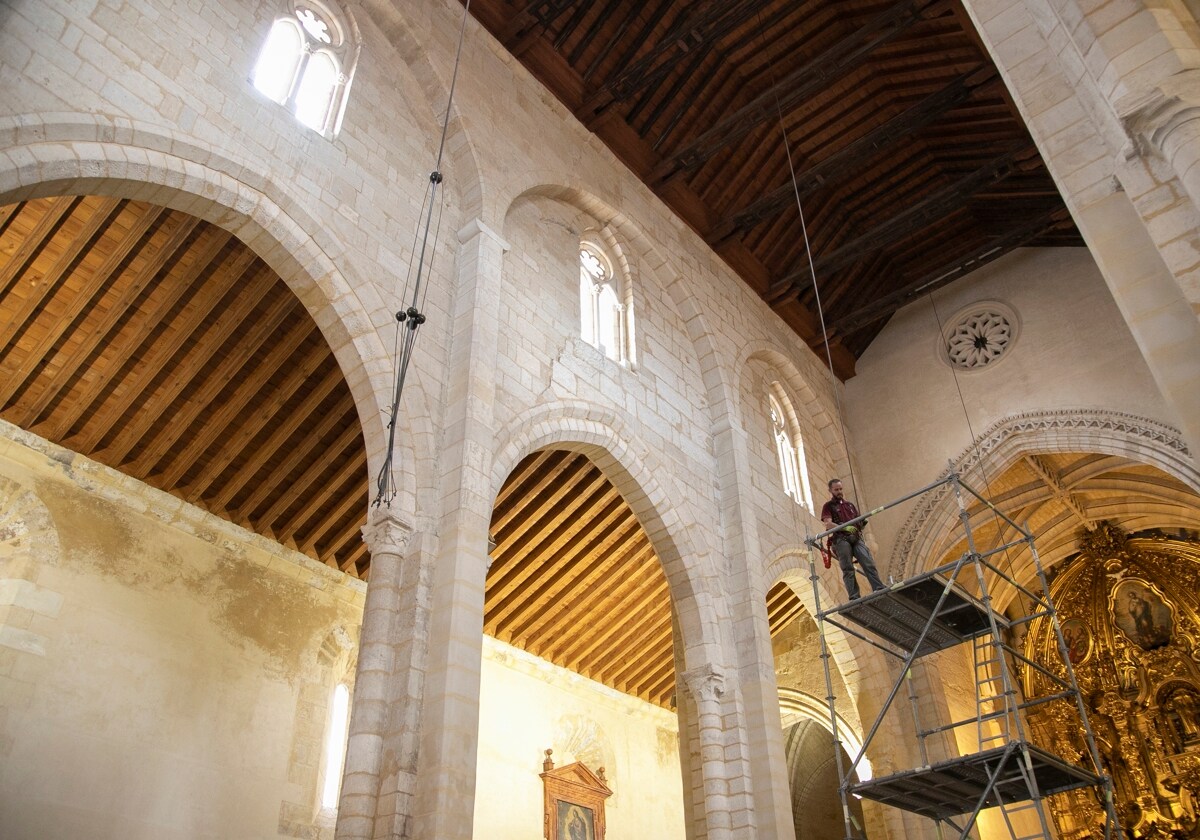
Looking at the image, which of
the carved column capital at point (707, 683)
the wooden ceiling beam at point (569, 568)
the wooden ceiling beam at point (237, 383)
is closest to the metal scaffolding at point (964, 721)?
the carved column capital at point (707, 683)

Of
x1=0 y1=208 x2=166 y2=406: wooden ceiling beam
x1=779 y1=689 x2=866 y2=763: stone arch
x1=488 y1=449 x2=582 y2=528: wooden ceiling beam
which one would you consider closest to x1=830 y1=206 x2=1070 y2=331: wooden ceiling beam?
x1=488 y1=449 x2=582 y2=528: wooden ceiling beam

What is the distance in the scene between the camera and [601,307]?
1065cm

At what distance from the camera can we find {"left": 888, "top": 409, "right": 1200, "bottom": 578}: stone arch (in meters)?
11.8

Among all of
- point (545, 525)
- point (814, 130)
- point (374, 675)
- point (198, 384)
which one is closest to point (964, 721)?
point (374, 675)

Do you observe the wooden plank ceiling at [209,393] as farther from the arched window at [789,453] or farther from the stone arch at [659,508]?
the arched window at [789,453]

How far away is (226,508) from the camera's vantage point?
34.6ft

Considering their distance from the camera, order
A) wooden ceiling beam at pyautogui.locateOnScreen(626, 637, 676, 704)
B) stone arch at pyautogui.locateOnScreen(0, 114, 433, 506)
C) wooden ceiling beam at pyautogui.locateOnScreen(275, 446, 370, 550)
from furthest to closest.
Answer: wooden ceiling beam at pyautogui.locateOnScreen(626, 637, 676, 704), wooden ceiling beam at pyautogui.locateOnScreen(275, 446, 370, 550), stone arch at pyautogui.locateOnScreen(0, 114, 433, 506)

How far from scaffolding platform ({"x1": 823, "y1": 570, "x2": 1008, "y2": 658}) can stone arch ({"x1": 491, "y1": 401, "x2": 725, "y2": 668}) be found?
2089mm

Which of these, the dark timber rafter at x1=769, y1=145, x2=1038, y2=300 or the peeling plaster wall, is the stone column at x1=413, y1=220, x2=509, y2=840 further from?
the dark timber rafter at x1=769, y1=145, x2=1038, y2=300

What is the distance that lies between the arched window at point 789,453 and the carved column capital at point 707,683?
361 centimetres

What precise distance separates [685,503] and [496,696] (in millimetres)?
4379

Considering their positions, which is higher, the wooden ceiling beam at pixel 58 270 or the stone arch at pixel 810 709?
the wooden ceiling beam at pixel 58 270

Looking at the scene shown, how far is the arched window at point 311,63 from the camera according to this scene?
769cm

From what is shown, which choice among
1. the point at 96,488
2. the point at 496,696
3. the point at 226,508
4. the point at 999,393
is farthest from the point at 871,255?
the point at 96,488
